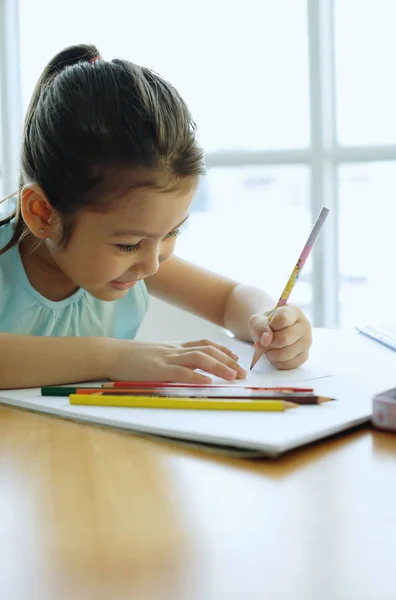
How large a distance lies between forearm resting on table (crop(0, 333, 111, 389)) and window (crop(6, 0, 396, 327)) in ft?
6.10

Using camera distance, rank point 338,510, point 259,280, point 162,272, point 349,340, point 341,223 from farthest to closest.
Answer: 1. point 259,280
2. point 341,223
3. point 162,272
4. point 349,340
5. point 338,510

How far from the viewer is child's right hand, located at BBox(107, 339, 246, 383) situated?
835 mm

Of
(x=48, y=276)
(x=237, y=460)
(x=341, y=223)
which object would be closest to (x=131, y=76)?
(x=48, y=276)

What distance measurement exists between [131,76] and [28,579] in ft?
2.18

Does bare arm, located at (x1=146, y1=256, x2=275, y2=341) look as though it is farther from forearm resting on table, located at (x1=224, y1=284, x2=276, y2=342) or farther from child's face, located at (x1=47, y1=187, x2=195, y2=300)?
child's face, located at (x1=47, y1=187, x2=195, y2=300)

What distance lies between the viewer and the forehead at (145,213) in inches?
36.2

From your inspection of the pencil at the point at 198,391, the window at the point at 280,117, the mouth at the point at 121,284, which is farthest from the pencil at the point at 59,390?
the window at the point at 280,117

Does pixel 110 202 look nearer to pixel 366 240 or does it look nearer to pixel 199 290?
pixel 199 290

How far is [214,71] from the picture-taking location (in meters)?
2.77

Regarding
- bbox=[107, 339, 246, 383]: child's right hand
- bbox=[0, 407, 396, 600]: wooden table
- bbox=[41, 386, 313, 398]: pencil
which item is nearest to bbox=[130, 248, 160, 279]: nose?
bbox=[107, 339, 246, 383]: child's right hand

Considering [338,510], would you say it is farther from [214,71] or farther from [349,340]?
[214,71]

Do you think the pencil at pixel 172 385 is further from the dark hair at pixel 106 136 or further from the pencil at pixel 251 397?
the dark hair at pixel 106 136

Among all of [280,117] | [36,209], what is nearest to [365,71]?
[280,117]

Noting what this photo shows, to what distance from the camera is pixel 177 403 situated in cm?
72
